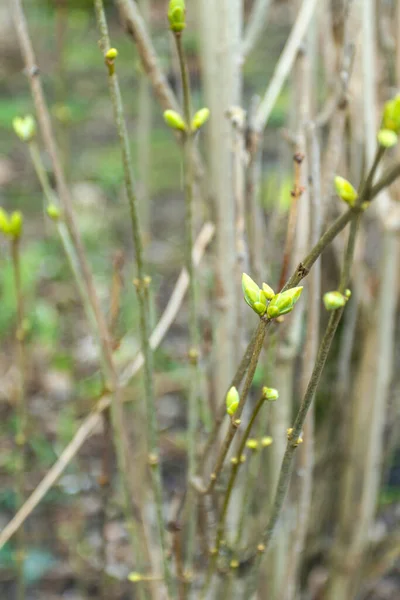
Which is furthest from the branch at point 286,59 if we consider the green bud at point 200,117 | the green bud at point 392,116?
the green bud at point 392,116

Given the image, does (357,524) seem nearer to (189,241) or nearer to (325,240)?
(189,241)

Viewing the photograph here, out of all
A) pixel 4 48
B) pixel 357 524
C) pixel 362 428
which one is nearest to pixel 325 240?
pixel 362 428

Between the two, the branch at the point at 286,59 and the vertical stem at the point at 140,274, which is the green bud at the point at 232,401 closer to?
the vertical stem at the point at 140,274

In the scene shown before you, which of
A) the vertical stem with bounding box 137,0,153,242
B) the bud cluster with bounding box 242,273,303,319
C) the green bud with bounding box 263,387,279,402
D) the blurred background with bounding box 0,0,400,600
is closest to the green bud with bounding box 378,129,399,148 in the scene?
the bud cluster with bounding box 242,273,303,319

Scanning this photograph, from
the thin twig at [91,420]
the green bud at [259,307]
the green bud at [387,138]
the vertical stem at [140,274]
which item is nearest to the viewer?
the green bud at [387,138]

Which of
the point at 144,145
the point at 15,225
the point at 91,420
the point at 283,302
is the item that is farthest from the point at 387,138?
the point at 144,145

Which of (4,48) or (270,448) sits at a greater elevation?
(4,48)
